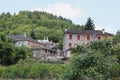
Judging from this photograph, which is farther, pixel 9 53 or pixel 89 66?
pixel 9 53

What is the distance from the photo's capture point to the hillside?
406 feet

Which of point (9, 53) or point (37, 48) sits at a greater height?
point (37, 48)

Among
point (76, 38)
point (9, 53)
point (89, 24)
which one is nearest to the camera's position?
point (9, 53)

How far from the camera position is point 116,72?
31.6 m

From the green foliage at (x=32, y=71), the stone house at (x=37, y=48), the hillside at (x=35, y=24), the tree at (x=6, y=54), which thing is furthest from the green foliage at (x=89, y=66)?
the hillside at (x=35, y=24)

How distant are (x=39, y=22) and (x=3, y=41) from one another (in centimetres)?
8181

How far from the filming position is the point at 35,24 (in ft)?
456

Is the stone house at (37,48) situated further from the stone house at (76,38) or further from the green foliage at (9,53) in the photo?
the green foliage at (9,53)

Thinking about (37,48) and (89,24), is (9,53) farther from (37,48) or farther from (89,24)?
(89,24)

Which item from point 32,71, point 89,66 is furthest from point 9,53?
point 89,66

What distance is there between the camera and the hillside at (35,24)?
406ft

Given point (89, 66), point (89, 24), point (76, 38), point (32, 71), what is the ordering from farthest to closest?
point (89, 24), point (76, 38), point (32, 71), point (89, 66)

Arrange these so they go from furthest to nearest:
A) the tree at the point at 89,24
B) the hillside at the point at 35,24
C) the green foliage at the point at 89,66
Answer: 1. the hillside at the point at 35,24
2. the tree at the point at 89,24
3. the green foliage at the point at 89,66

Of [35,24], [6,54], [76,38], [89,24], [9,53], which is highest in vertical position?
[35,24]
